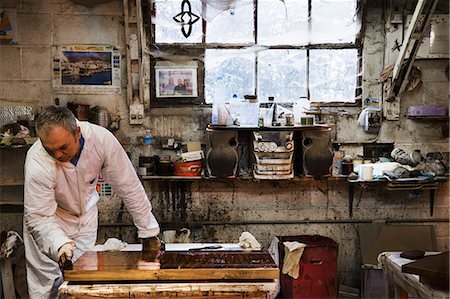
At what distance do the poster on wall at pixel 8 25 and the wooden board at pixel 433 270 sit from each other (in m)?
3.32

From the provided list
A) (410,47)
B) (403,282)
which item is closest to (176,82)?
(410,47)

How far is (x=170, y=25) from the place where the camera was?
4047 millimetres

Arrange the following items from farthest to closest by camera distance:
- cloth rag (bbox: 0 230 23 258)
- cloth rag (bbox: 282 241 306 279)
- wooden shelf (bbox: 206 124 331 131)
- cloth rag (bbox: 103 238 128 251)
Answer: wooden shelf (bbox: 206 124 331 131)
cloth rag (bbox: 282 241 306 279)
cloth rag (bbox: 0 230 23 258)
cloth rag (bbox: 103 238 128 251)

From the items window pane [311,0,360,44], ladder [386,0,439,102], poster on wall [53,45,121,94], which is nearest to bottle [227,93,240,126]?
window pane [311,0,360,44]

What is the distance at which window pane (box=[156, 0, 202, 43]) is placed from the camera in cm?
402

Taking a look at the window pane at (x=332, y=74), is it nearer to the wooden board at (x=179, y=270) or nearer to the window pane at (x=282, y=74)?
the window pane at (x=282, y=74)

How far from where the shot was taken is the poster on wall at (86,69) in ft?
13.0

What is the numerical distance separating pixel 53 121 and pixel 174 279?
0.93 metres

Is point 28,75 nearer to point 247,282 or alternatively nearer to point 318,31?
point 318,31

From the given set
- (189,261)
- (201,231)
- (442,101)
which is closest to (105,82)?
(201,231)

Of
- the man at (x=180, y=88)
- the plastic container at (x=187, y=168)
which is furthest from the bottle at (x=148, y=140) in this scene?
the man at (x=180, y=88)

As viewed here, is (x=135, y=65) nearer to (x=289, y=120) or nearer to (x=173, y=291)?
(x=289, y=120)

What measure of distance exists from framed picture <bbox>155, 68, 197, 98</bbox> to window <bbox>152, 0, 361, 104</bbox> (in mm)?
110

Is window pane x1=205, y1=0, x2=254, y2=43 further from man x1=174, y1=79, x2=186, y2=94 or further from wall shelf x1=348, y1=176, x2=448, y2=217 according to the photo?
wall shelf x1=348, y1=176, x2=448, y2=217
